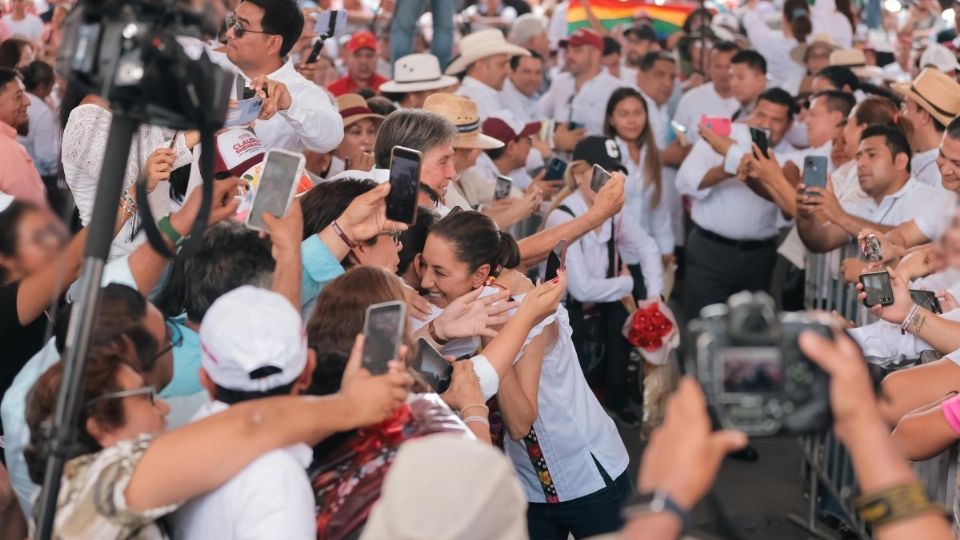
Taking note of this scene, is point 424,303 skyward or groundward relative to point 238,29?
groundward

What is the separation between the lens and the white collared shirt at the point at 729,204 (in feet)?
22.9

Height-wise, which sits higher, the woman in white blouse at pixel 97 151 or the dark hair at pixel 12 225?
the dark hair at pixel 12 225

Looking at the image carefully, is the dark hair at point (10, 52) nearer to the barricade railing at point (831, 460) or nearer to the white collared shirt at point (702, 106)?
the white collared shirt at point (702, 106)

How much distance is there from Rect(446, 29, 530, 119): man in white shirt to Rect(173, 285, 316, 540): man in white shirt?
18.4 ft

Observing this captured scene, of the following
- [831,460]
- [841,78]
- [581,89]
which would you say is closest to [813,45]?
[841,78]

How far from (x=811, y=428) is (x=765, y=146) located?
4996 mm

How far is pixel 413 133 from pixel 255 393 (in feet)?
6.83

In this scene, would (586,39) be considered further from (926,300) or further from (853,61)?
(926,300)

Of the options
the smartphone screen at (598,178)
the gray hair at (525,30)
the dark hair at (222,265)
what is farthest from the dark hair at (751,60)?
the dark hair at (222,265)

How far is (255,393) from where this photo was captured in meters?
2.34

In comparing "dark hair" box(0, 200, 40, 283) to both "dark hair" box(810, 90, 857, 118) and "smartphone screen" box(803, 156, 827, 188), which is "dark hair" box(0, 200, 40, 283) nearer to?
"smartphone screen" box(803, 156, 827, 188)

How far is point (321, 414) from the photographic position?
7.27 ft

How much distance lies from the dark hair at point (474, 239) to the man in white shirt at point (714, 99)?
18.5 ft

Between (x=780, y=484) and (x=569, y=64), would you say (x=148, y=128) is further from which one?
(x=569, y=64)
